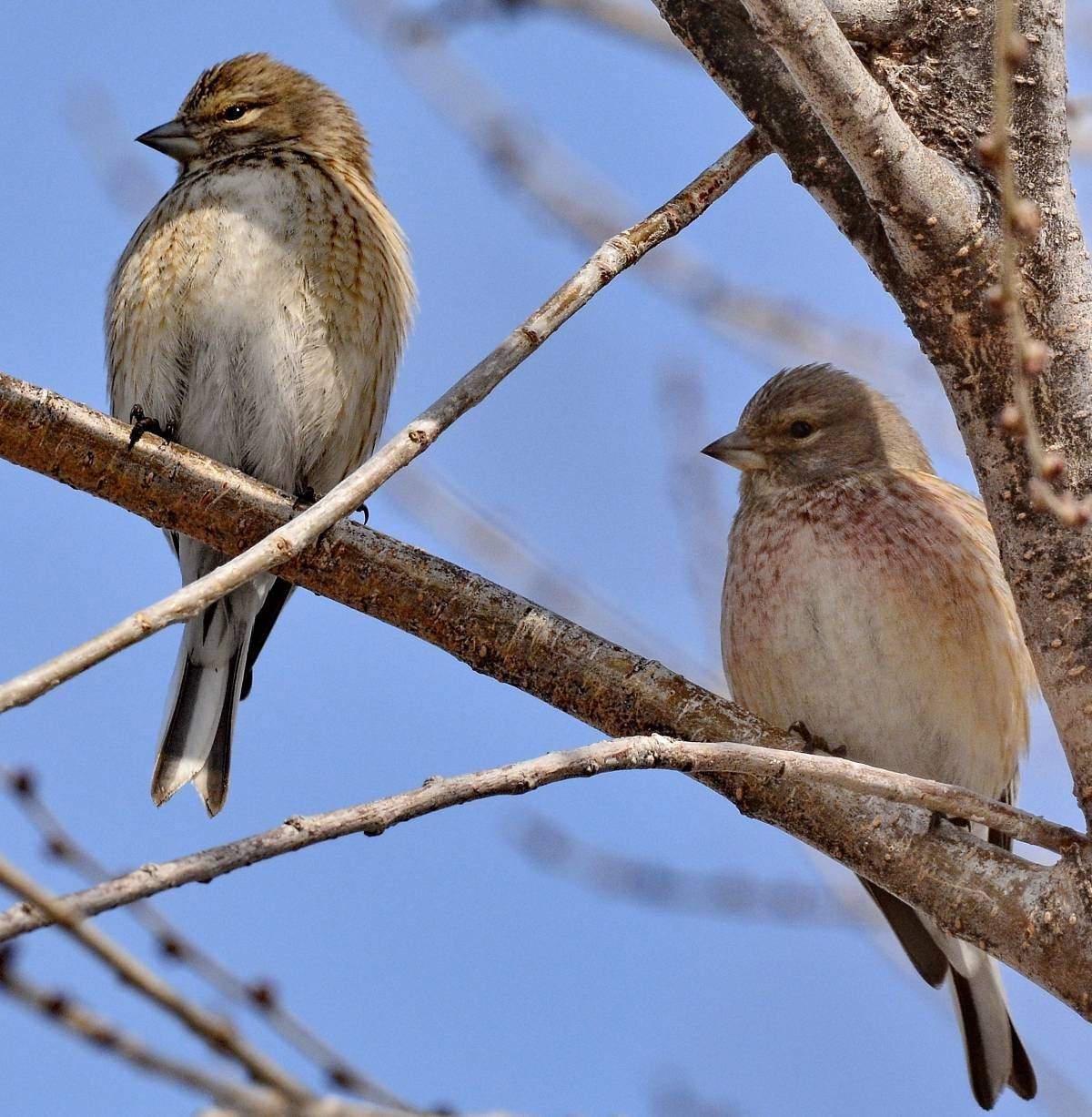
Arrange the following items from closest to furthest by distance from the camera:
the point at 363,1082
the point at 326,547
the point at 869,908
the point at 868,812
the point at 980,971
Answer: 1. the point at 363,1082
2. the point at 868,812
3. the point at 326,547
4. the point at 980,971
5. the point at 869,908

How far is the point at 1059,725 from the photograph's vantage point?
321 centimetres

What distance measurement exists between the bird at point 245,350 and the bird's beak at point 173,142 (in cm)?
41

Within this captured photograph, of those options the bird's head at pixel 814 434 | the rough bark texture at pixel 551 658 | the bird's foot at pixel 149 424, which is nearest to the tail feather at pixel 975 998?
the rough bark texture at pixel 551 658

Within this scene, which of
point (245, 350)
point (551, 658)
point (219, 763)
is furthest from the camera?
point (245, 350)

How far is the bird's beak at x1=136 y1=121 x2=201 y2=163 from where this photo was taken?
6.31m

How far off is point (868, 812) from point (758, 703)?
4.77 ft

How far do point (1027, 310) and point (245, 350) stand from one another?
309cm

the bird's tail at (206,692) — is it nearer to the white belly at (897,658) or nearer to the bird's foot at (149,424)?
the bird's foot at (149,424)

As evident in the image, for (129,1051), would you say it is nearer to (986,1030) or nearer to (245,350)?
(986,1030)

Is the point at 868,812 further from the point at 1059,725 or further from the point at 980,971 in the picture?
the point at 980,971

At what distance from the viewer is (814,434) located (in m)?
5.45

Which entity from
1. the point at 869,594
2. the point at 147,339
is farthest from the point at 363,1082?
the point at 147,339

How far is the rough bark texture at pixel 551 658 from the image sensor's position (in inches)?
129

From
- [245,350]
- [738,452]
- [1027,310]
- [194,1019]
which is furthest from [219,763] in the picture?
[194,1019]
